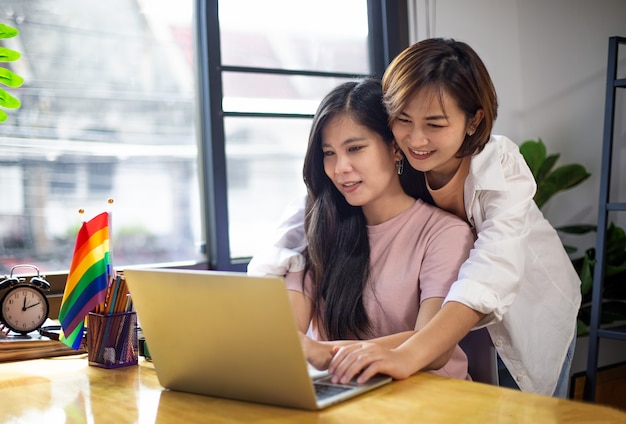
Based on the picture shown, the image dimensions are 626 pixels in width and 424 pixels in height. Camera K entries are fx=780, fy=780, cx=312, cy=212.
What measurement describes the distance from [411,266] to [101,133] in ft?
5.12

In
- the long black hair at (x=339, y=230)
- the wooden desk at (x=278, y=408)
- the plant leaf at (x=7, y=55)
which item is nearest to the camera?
the wooden desk at (x=278, y=408)

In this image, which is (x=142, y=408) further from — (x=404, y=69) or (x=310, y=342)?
(x=404, y=69)

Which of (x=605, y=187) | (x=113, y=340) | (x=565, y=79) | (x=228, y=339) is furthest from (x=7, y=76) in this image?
(x=565, y=79)

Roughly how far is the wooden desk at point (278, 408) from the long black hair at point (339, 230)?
0.50 meters

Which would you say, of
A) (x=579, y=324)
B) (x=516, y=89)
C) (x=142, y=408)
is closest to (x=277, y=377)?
(x=142, y=408)

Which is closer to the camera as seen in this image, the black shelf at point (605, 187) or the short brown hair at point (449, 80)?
the short brown hair at point (449, 80)

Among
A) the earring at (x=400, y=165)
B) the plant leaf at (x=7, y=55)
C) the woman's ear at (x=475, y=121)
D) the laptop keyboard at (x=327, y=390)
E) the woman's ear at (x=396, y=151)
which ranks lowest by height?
the laptop keyboard at (x=327, y=390)

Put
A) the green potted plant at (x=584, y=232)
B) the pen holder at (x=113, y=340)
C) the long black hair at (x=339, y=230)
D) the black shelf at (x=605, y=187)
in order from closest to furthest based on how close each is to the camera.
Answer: the pen holder at (x=113, y=340)
the long black hair at (x=339, y=230)
the black shelf at (x=605, y=187)
the green potted plant at (x=584, y=232)

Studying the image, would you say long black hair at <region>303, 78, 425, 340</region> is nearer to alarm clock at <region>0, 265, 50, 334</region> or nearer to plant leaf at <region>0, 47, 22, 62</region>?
alarm clock at <region>0, 265, 50, 334</region>

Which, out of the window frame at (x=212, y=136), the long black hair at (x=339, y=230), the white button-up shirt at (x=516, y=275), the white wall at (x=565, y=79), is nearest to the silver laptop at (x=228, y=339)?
the white button-up shirt at (x=516, y=275)

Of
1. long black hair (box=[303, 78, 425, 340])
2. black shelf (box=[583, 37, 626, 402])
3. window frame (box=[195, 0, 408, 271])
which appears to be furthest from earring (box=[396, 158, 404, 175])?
black shelf (box=[583, 37, 626, 402])

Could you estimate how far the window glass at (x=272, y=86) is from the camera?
10.2ft

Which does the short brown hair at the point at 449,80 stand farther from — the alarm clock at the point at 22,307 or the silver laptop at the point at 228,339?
the alarm clock at the point at 22,307

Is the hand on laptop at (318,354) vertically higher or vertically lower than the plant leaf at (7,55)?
lower
